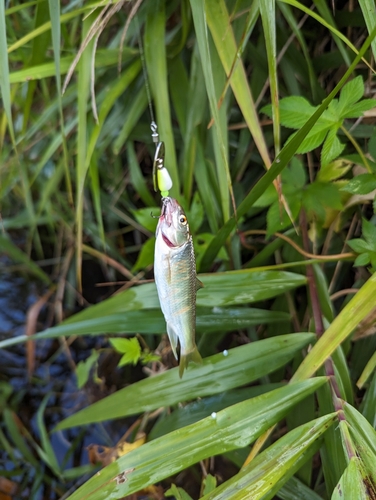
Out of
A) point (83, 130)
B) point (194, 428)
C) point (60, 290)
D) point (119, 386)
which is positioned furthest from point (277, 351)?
point (60, 290)

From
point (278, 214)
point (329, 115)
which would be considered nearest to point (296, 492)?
point (278, 214)

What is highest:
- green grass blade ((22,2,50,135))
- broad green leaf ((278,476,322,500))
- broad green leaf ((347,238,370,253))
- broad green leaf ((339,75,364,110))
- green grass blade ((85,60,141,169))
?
green grass blade ((22,2,50,135))

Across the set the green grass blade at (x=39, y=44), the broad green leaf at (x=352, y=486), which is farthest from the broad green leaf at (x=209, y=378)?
the green grass blade at (x=39, y=44)

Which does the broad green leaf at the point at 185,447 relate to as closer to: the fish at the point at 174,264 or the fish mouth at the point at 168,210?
the fish at the point at 174,264

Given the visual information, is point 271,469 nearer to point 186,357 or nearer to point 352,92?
point 186,357

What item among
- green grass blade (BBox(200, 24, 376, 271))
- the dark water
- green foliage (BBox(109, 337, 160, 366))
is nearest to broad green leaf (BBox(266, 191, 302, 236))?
green grass blade (BBox(200, 24, 376, 271))

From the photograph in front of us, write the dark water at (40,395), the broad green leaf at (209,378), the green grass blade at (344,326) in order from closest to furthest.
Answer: the green grass blade at (344,326)
the broad green leaf at (209,378)
the dark water at (40,395)

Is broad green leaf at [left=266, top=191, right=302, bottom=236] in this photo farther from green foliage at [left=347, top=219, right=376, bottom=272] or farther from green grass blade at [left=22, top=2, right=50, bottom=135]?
green grass blade at [left=22, top=2, right=50, bottom=135]

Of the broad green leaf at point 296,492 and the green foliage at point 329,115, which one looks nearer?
the green foliage at point 329,115
